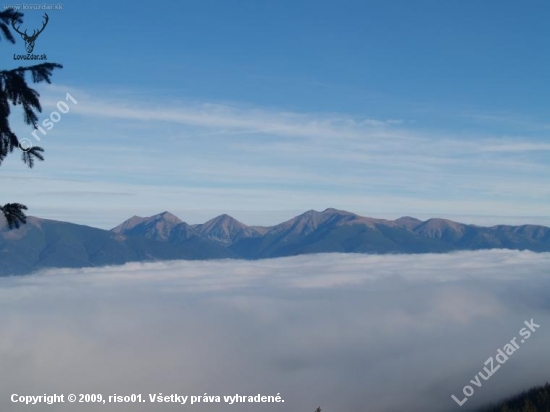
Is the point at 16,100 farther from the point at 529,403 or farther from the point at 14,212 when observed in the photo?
the point at 529,403

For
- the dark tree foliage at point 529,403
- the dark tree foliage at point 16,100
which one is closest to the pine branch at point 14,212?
the dark tree foliage at point 16,100

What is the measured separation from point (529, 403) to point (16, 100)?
420ft

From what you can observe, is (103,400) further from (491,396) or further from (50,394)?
(491,396)

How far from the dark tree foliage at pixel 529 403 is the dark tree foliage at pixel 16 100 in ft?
390

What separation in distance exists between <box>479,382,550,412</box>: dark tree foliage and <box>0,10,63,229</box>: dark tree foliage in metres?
119

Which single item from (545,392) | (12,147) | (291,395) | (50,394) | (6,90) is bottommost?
(291,395)

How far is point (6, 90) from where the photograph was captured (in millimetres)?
13438

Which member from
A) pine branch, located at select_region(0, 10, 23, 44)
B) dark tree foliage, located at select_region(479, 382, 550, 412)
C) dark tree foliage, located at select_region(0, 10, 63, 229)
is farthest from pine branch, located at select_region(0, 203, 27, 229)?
dark tree foliage, located at select_region(479, 382, 550, 412)

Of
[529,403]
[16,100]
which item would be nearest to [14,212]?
[16,100]

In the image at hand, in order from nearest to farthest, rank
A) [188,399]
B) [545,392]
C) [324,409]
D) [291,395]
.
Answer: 1. [545,392]
2. [188,399]
3. [324,409]
4. [291,395]

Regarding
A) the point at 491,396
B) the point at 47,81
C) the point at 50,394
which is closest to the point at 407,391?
the point at 491,396

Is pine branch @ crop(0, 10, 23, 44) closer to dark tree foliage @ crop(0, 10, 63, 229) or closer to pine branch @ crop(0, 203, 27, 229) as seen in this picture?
dark tree foliage @ crop(0, 10, 63, 229)

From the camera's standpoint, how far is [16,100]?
13.6m

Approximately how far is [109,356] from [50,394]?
6152 cm
